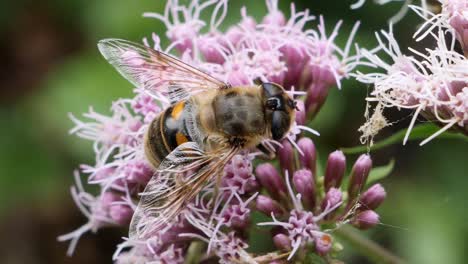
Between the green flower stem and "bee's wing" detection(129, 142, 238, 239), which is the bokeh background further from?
"bee's wing" detection(129, 142, 238, 239)

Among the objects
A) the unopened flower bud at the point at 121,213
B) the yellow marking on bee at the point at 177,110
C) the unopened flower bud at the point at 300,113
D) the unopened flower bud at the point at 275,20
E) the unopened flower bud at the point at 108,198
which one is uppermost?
the unopened flower bud at the point at 275,20

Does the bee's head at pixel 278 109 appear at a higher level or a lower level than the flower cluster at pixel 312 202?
higher

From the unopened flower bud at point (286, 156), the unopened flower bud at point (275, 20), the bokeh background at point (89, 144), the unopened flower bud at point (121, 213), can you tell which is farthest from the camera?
the bokeh background at point (89, 144)

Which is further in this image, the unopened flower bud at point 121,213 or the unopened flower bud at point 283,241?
the unopened flower bud at point 121,213

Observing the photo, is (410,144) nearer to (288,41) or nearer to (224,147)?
(288,41)

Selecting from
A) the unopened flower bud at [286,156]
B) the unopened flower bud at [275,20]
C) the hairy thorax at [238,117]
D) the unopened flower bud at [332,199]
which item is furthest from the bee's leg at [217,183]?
the unopened flower bud at [275,20]

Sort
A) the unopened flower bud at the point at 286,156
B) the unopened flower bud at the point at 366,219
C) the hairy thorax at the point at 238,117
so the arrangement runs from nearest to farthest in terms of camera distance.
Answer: the hairy thorax at the point at 238,117 → the unopened flower bud at the point at 366,219 → the unopened flower bud at the point at 286,156

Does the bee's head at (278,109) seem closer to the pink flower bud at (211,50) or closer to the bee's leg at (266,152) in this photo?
the bee's leg at (266,152)
